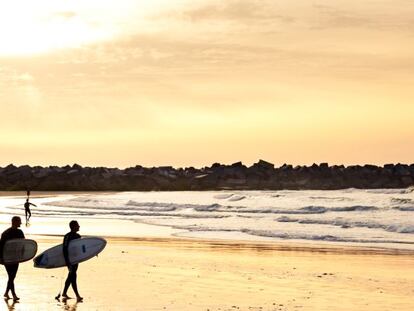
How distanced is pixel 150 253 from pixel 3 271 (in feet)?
21.8

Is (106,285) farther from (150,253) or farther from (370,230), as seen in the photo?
(370,230)

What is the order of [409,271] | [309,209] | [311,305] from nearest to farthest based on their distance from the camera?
1. [311,305]
2. [409,271]
3. [309,209]

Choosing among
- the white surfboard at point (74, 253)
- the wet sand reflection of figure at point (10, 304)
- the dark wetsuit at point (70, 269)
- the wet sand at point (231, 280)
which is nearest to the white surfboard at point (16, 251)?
the white surfboard at point (74, 253)

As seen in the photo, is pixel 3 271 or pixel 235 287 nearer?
pixel 235 287

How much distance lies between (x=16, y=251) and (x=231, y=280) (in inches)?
202

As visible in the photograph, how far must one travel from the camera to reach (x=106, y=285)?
2022 centimetres

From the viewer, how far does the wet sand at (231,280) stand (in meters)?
17.4

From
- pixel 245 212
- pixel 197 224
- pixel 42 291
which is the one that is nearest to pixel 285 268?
pixel 42 291

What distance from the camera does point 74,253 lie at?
62.8 feet

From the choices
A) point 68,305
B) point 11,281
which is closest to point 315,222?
point 11,281

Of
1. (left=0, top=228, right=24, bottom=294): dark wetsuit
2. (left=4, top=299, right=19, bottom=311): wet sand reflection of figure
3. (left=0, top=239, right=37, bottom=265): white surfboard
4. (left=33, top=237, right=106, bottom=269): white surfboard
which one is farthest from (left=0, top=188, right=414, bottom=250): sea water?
(left=4, top=299, right=19, bottom=311): wet sand reflection of figure

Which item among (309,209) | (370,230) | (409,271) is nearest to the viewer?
(409,271)

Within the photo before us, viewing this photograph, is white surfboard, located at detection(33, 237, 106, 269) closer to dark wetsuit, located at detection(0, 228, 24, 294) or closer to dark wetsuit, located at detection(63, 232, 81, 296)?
dark wetsuit, located at detection(63, 232, 81, 296)

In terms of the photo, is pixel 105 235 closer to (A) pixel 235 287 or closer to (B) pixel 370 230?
(B) pixel 370 230
